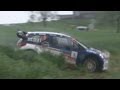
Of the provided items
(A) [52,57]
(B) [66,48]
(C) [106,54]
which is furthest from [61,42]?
(C) [106,54]

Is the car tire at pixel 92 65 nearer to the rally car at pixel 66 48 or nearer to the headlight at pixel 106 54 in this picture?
the rally car at pixel 66 48

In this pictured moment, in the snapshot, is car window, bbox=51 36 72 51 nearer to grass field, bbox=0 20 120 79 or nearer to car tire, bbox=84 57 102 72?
grass field, bbox=0 20 120 79

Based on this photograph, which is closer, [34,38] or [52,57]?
[52,57]

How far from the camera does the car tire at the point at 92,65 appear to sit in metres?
9.65

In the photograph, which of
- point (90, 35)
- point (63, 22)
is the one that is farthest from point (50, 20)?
point (90, 35)

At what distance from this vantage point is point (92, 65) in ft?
32.0

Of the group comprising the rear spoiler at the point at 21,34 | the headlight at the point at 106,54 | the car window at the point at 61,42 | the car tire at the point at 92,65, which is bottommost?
the car tire at the point at 92,65

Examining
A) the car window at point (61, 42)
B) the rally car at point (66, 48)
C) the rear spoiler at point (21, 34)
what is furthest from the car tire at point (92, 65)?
the rear spoiler at point (21, 34)

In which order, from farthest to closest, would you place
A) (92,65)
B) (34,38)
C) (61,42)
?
(34,38) → (61,42) → (92,65)

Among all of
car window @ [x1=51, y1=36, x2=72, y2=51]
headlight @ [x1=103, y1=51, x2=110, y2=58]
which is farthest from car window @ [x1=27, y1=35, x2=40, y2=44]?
headlight @ [x1=103, y1=51, x2=110, y2=58]

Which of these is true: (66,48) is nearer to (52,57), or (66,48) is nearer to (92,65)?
(52,57)

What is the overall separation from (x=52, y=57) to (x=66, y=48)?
0.42 m

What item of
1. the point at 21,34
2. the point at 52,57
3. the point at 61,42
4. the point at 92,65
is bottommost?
the point at 92,65

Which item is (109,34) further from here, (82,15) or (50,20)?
(50,20)
